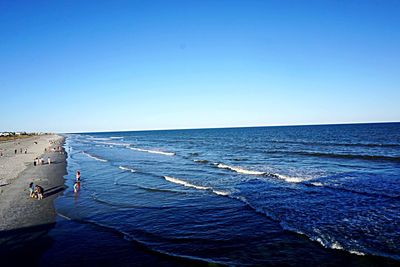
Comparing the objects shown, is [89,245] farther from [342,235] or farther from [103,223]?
[342,235]

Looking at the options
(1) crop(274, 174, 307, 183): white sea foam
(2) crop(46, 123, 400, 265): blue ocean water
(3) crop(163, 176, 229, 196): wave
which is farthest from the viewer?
(1) crop(274, 174, 307, 183): white sea foam

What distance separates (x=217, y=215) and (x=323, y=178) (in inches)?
529

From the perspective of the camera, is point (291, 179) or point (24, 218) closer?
point (24, 218)

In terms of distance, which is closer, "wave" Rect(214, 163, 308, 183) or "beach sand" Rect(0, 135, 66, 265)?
"beach sand" Rect(0, 135, 66, 265)

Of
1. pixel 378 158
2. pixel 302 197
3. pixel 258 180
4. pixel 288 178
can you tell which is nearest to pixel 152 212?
pixel 302 197

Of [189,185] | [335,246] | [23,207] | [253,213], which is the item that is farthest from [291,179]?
[23,207]

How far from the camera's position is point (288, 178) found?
83.1ft

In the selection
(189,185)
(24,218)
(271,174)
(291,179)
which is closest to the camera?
(24,218)

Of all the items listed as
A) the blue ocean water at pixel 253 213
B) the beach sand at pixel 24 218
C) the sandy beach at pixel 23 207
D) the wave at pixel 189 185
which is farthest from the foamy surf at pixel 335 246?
the sandy beach at pixel 23 207

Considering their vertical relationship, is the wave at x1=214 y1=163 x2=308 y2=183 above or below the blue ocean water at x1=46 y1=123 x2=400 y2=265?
above

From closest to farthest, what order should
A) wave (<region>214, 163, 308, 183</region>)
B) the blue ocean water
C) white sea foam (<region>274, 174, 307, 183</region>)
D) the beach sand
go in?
the blue ocean water < the beach sand < white sea foam (<region>274, 174, 307, 183</region>) < wave (<region>214, 163, 308, 183</region>)

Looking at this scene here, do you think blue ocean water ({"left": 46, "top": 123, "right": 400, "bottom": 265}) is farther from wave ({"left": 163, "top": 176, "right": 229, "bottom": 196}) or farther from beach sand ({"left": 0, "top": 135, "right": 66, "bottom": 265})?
beach sand ({"left": 0, "top": 135, "right": 66, "bottom": 265})

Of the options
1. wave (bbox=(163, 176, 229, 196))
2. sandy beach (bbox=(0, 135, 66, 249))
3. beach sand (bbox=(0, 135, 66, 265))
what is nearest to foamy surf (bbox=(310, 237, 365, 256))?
wave (bbox=(163, 176, 229, 196))

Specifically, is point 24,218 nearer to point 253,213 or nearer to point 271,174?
point 253,213
